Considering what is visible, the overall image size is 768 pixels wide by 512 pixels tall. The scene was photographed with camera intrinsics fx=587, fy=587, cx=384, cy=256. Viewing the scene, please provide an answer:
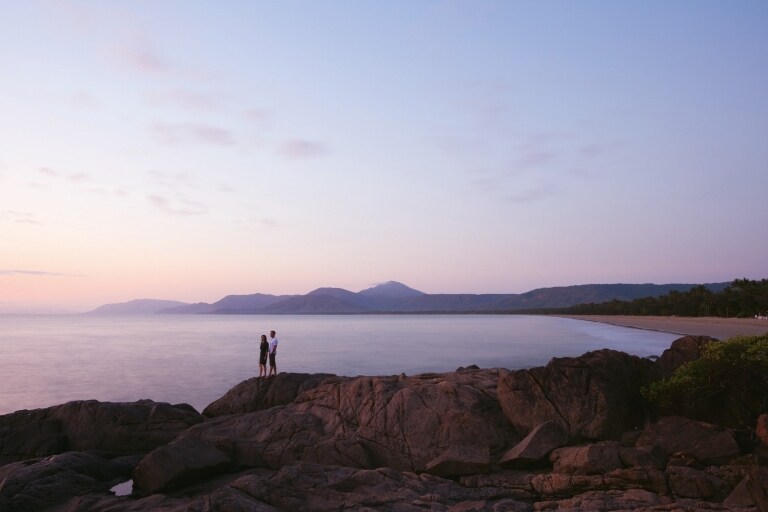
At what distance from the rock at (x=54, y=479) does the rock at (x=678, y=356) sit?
Answer: 54.4 feet

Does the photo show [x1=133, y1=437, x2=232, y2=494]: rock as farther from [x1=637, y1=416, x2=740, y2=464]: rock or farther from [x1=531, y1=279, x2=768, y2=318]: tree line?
[x1=531, y1=279, x2=768, y2=318]: tree line

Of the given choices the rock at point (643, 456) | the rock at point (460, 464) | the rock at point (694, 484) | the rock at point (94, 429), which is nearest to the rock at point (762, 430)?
the rock at point (694, 484)

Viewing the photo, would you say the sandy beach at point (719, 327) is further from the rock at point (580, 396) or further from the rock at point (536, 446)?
the rock at point (536, 446)

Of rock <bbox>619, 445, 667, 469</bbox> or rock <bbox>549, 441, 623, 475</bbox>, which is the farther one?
rock <bbox>549, 441, 623, 475</bbox>

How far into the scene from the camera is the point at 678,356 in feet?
59.0

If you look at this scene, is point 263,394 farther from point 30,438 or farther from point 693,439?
point 693,439

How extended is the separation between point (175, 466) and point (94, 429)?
7142 mm

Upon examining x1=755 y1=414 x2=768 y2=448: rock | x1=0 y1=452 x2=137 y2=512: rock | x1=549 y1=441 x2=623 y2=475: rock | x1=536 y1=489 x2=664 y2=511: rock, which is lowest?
x1=0 y1=452 x2=137 y2=512: rock

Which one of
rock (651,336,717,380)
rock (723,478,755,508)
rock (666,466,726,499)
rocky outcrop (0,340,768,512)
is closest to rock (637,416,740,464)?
rocky outcrop (0,340,768,512)

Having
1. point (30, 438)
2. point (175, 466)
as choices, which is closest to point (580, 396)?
point (175, 466)

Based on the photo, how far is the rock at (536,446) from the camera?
14.9 meters

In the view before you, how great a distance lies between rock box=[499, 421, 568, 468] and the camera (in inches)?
585

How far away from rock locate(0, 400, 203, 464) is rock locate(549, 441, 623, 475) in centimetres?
1360

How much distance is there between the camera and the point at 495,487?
14.1 meters
